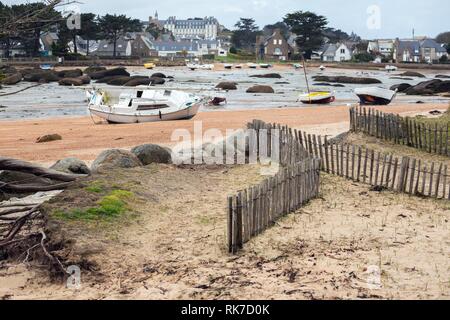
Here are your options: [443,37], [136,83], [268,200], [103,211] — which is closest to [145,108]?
[103,211]

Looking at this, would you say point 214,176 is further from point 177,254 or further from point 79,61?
point 79,61

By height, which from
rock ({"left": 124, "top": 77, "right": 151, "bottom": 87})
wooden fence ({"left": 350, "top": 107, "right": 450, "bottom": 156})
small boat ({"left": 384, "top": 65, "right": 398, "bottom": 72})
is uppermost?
small boat ({"left": 384, "top": 65, "right": 398, "bottom": 72})

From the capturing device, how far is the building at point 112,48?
4953 inches

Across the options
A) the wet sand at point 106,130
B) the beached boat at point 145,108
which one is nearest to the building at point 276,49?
the wet sand at point 106,130

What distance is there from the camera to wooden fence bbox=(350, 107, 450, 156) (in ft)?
55.9

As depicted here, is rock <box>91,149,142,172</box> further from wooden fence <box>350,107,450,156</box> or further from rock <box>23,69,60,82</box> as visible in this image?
rock <box>23,69,60,82</box>

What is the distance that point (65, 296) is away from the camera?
27.5 ft

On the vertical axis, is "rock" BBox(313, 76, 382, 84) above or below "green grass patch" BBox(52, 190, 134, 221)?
above

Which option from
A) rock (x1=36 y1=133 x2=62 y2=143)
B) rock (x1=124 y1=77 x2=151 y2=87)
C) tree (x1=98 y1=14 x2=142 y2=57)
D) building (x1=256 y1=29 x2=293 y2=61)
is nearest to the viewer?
rock (x1=36 y1=133 x2=62 y2=143)

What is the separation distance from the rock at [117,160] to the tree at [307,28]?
104557mm

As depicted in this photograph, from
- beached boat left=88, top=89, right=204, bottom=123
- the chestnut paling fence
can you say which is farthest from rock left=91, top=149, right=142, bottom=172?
beached boat left=88, top=89, right=204, bottom=123

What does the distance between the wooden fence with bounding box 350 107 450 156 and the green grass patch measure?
8.77 m

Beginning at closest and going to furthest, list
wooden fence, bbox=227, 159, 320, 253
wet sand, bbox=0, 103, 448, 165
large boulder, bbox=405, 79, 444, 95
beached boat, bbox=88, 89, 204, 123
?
A: 1. wooden fence, bbox=227, 159, 320, 253
2. wet sand, bbox=0, 103, 448, 165
3. beached boat, bbox=88, 89, 204, 123
4. large boulder, bbox=405, 79, 444, 95

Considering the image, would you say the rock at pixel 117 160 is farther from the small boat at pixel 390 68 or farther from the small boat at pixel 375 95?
the small boat at pixel 390 68
